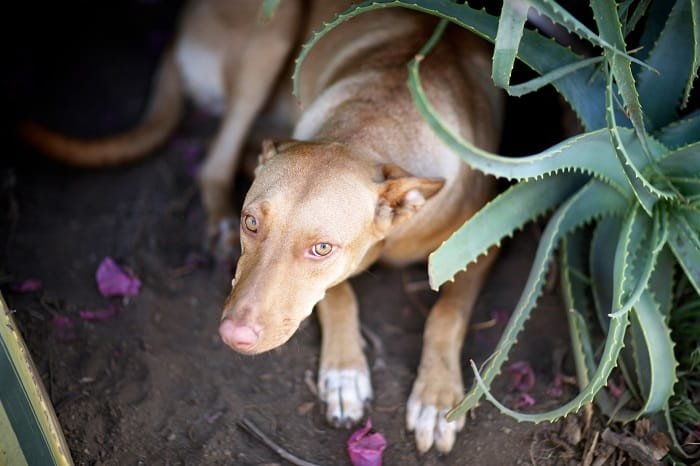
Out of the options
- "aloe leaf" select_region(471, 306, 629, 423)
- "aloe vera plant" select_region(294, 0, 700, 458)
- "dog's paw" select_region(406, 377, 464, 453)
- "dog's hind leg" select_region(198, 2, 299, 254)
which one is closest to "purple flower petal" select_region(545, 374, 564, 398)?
"aloe vera plant" select_region(294, 0, 700, 458)

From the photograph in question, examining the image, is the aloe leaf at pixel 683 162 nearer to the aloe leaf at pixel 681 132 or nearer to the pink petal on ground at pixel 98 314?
the aloe leaf at pixel 681 132

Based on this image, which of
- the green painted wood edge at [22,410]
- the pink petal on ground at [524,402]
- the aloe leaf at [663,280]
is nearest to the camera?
the green painted wood edge at [22,410]

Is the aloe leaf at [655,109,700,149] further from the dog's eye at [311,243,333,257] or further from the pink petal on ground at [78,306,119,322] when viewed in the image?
the pink petal on ground at [78,306,119,322]

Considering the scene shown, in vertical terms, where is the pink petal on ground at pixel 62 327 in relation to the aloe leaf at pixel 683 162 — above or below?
below

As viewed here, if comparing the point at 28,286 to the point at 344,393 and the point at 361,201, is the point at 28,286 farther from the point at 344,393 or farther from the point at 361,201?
the point at 361,201

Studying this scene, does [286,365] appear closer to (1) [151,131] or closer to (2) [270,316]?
(2) [270,316]

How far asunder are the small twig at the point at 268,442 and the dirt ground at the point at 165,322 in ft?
0.10

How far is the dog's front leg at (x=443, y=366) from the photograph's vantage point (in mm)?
3434

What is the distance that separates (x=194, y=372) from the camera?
3.69 m

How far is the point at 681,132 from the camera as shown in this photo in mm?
3309

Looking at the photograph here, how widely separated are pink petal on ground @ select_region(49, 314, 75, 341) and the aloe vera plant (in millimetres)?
1681

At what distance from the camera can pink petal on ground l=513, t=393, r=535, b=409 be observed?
3512 mm

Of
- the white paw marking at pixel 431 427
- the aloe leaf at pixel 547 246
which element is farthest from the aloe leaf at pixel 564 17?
the white paw marking at pixel 431 427

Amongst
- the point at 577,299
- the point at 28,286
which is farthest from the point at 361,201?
the point at 28,286
